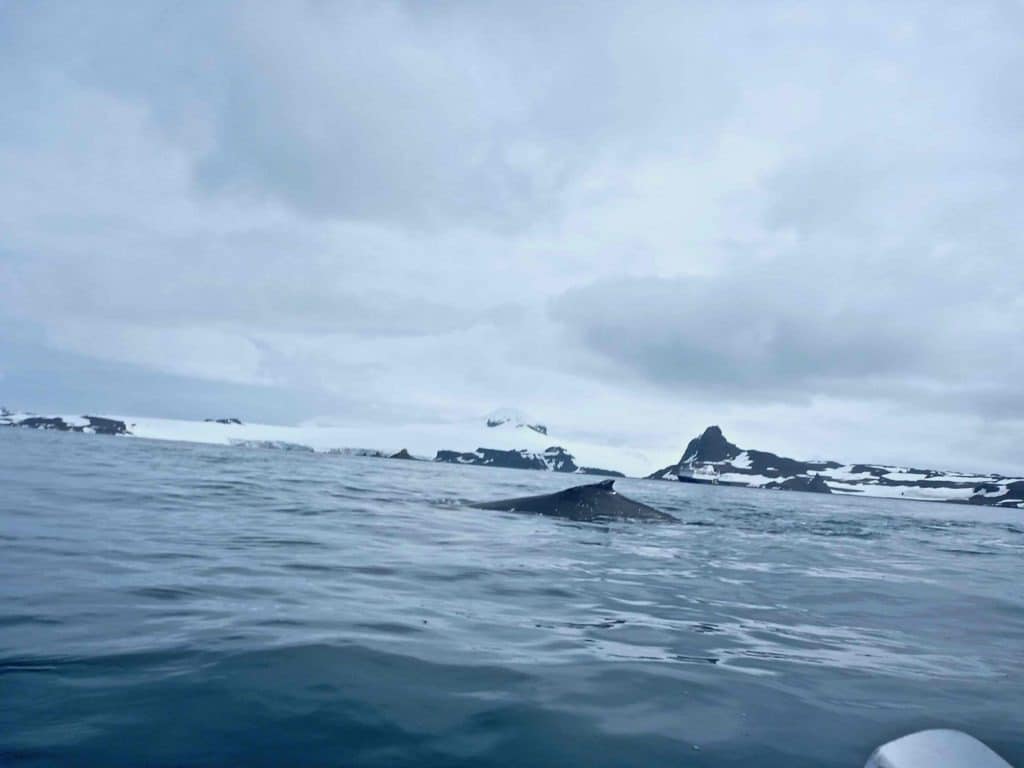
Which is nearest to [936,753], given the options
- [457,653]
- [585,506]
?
[457,653]

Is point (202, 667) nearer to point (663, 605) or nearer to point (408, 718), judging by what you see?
point (408, 718)

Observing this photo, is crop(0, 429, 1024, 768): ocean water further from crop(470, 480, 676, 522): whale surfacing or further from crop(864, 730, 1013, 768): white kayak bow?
crop(470, 480, 676, 522): whale surfacing

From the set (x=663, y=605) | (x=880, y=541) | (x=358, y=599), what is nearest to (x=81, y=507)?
(x=358, y=599)

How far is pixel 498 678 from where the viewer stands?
5.48 meters

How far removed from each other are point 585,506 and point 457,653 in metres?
14.6

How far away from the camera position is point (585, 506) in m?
20.4

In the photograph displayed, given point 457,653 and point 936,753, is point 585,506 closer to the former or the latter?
point 457,653

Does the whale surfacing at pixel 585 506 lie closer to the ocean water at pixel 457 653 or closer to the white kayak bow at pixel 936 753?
the ocean water at pixel 457 653

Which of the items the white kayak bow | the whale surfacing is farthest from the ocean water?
the whale surfacing

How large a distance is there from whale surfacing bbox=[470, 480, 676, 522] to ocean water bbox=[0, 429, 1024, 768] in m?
7.01

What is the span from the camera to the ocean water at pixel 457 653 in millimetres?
4297

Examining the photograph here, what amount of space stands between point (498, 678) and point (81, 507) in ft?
38.9

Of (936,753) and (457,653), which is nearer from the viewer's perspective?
(936,753)

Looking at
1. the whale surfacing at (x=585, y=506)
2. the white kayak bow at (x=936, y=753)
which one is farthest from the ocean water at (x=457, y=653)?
the whale surfacing at (x=585, y=506)
